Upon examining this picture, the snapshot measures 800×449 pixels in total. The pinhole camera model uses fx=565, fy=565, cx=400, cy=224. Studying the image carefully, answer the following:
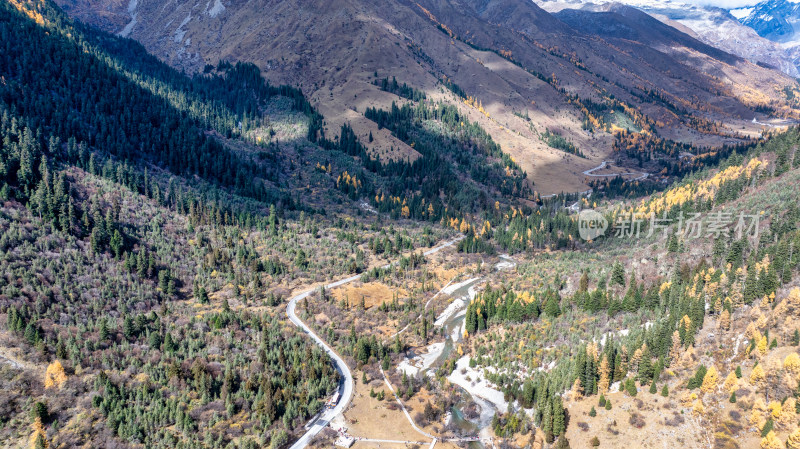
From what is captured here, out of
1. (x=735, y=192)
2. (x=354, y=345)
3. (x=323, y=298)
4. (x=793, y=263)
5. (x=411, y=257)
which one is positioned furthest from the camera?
(x=411, y=257)

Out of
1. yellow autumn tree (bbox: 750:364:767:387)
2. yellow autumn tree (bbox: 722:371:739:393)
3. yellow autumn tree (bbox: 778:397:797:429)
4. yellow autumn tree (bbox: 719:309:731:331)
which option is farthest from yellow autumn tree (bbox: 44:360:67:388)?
yellow autumn tree (bbox: 719:309:731:331)

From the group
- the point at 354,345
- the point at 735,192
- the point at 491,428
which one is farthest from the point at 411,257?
the point at 735,192

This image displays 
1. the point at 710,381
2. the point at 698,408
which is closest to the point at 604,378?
the point at 698,408

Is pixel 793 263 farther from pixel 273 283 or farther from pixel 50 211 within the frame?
pixel 50 211

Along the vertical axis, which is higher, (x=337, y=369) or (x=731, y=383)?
(x=731, y=383)

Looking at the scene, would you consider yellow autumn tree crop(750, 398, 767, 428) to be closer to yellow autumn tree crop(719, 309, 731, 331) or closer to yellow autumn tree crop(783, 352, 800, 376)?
yellow autumn tree crop(783, 352, 800, 376)

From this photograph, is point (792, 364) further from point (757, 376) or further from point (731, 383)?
point (731, 383)
